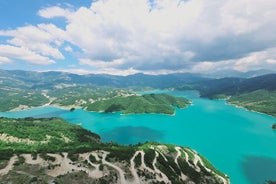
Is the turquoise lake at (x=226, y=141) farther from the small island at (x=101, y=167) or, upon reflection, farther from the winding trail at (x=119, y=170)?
the winding trail at (x=119, y=170)

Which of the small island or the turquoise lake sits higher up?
the small island

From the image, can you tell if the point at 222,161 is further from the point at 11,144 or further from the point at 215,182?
the point at 11,144

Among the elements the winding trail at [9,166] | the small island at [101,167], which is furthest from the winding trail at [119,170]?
the winding trail at [9,166]

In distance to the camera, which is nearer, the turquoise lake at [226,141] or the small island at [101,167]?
the small island at [101,167]

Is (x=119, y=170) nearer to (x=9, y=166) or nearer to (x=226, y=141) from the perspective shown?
(x=9, y=166)

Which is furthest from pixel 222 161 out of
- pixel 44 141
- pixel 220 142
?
pixel 44 141

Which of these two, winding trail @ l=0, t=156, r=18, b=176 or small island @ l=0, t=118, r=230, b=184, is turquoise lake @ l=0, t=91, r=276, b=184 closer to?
small island @ l=0, t=118, r=230, b=184

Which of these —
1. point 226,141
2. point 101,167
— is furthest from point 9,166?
point 226,141

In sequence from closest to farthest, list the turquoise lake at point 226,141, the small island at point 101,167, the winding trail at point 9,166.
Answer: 1. the winding trail at point 9,166
2. the small island at point 101,167
3. the turquoise lake at point 226,141

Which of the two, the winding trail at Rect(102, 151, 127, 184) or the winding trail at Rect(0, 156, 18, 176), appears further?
the winding trail at Rect(102, 151, 127, 184)

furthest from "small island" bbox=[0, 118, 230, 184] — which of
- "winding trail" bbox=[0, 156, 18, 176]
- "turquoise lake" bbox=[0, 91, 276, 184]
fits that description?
"turquoise lake" bbox=[0, 91, 276, 184]

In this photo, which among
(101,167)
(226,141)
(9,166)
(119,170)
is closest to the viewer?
(9,166)
